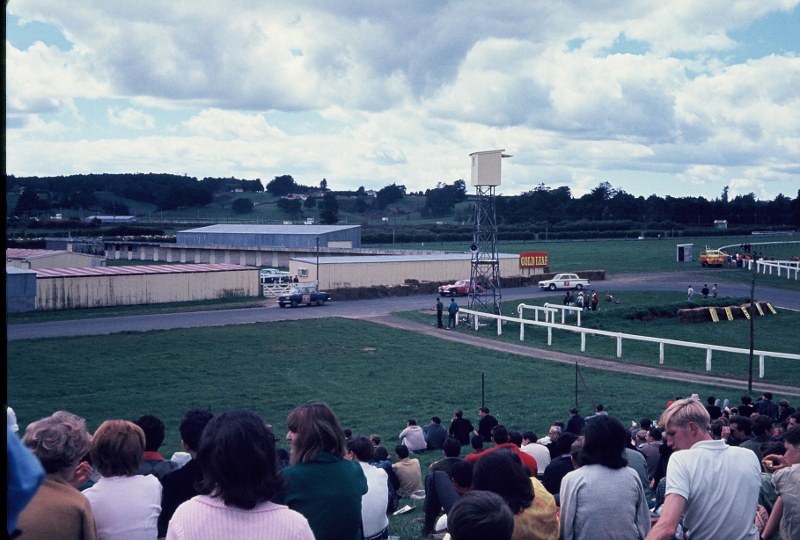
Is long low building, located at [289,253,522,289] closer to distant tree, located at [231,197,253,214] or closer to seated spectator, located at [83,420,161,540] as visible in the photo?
seated spectator, located at [83,420,161,540]

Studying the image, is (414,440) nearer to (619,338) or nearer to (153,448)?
(153,448)

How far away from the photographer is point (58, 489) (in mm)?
3689

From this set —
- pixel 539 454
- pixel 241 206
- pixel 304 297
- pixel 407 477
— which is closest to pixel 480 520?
pixel 539 454

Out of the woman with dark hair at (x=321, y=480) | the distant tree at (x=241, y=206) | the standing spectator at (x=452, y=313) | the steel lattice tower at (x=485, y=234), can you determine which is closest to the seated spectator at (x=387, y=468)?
the woman with dark hair at (x=321, y=480)

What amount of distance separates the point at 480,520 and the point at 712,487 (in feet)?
6.73

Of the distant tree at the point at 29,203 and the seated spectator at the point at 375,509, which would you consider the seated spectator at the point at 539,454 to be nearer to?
the seated spectator at the point at 375,509

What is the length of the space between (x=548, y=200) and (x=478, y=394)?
144m

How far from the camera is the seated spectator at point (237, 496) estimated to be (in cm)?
351

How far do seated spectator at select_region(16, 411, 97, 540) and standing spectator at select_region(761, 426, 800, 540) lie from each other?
432 cm

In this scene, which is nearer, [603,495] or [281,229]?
[603,495]

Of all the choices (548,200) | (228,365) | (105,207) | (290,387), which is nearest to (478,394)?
(290,387)

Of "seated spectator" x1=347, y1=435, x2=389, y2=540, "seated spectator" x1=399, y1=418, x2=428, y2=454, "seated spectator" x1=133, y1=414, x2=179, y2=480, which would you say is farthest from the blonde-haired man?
"seated spectator" x1=399, y1=418, x2=428, y2=454

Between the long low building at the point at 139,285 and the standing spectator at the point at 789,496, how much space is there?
148 ft

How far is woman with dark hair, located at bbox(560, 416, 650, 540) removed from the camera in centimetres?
478
